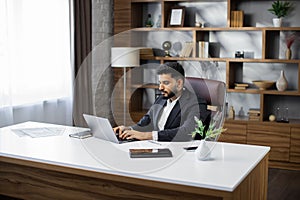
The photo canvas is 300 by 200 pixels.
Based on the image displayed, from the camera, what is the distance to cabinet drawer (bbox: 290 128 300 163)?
4656 millimetres

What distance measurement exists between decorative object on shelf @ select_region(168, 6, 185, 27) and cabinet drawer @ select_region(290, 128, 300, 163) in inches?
69.0

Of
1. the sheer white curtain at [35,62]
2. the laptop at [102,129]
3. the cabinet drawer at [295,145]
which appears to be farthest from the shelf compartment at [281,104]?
the laptop at [102,129]

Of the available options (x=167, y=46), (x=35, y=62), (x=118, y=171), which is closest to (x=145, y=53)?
(x=167, y=46)

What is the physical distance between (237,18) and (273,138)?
52.9 inches

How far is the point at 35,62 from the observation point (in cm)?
456

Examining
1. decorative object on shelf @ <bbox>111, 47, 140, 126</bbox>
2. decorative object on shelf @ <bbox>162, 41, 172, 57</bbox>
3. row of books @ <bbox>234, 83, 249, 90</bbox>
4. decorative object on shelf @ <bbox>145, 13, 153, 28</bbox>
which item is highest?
decorative object on shelf @ <bbox>145, 13, 153, 28</bbox>

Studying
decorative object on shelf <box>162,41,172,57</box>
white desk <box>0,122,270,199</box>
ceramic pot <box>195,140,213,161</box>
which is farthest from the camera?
decorative object on shelf <box>162,41,172,57</box>

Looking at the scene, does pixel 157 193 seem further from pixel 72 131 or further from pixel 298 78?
pixel 298 78

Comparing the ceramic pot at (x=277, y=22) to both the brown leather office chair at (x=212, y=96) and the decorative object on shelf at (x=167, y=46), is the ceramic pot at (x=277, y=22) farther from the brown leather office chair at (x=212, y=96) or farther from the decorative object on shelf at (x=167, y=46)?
the brown leather office chair at (x=212, y=96)

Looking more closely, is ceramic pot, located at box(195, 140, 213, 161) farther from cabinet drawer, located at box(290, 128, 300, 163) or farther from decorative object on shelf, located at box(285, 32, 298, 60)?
decorative object on shelf, located at box(285, 32, 298, 60)

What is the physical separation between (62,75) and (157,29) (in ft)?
3.97

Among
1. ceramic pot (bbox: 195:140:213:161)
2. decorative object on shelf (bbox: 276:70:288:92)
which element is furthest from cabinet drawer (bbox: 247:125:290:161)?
ceramic pot (bbox: 195:140:213:161)

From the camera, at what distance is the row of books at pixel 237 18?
495cm

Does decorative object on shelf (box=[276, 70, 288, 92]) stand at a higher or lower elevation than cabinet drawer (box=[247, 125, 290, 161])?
higher
